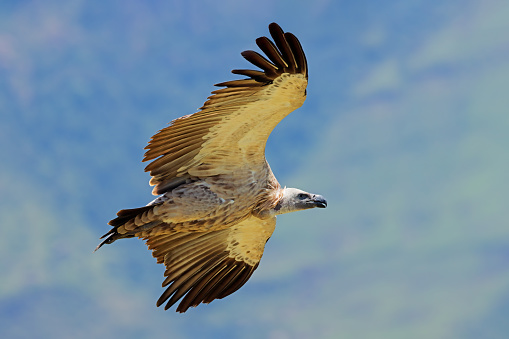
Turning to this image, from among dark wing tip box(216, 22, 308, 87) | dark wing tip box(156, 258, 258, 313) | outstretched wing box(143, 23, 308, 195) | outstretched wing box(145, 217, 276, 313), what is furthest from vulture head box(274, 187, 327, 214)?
dark wing tip box(216, 22, 308, 87)

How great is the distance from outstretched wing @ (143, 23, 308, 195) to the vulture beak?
0.90 metres

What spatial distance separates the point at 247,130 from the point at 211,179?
2.81ft

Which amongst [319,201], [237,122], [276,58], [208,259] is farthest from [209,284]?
[276,58]

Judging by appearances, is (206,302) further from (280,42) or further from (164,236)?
(280,42)

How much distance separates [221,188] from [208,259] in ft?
4.33

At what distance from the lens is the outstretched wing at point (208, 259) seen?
425 inches

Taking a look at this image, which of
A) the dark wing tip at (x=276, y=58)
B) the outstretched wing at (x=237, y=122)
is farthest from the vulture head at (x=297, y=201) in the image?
the dark wing tip at (x=276, y=58)

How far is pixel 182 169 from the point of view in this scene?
10.2 m

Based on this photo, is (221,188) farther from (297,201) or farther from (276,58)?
(276,58)

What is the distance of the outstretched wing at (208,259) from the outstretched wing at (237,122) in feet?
→ 3.27

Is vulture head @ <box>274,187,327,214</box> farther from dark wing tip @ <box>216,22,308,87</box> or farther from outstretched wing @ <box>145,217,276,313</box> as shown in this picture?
dark wing tip @ <box>216,22,308,87</box>

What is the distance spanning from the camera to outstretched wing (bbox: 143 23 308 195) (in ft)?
30.0

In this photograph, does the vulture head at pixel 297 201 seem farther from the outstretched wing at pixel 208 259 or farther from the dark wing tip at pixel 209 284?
the dark wing tip at pixel 209 284

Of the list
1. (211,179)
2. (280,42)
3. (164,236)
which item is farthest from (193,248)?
(280,42)
